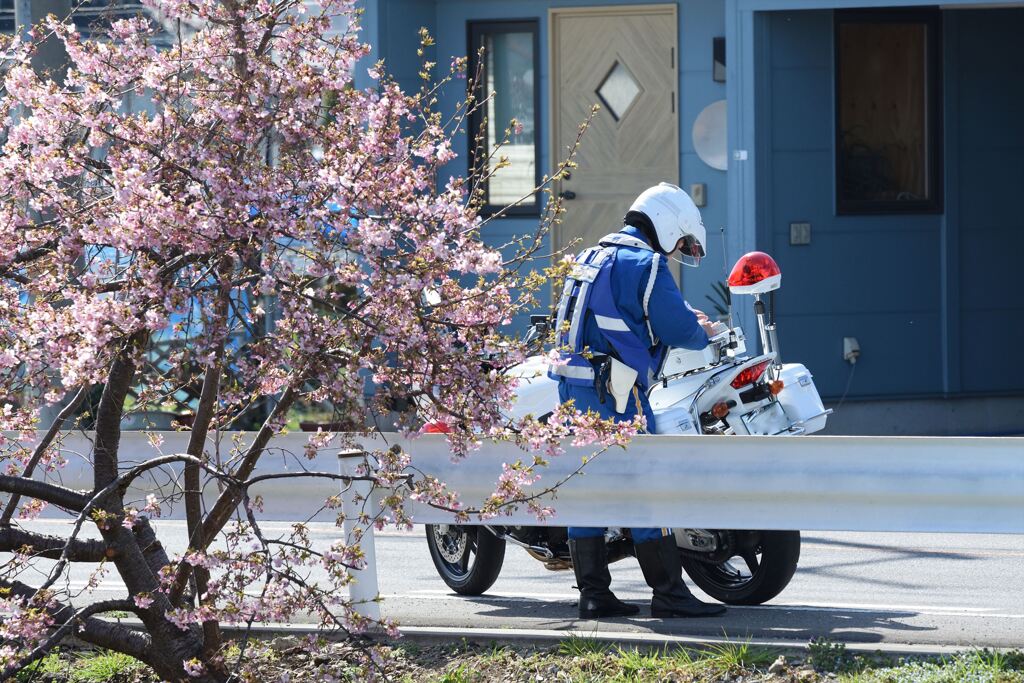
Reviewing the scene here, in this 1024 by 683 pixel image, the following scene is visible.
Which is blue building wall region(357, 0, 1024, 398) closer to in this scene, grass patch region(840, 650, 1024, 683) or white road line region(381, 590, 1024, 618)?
white road line region(381, 590, 1024, 618)

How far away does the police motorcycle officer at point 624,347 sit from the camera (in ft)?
22.9

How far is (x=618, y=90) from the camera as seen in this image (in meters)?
14.8

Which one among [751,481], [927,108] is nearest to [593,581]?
[751,481]

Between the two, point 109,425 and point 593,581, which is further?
point 593,581

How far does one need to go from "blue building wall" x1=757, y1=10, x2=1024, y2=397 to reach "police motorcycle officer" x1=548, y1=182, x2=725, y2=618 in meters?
5.97

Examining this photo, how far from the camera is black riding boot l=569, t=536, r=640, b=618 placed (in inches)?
278

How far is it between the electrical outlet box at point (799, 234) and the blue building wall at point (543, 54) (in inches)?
43.4

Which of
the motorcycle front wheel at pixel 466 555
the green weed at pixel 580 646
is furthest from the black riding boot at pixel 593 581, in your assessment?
the green weed at pixel 580 646

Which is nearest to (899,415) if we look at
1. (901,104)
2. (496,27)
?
(901,104)

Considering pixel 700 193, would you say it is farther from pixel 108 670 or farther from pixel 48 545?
pixel 48 545

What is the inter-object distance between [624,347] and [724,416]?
80 cm

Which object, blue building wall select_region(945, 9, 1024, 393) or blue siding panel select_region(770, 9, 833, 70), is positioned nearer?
blue siding panel select_region(770, 9, 833, 70)

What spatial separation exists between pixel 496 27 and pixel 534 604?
8.41m

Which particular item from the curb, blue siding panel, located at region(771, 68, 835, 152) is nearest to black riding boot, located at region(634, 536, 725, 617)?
the curb
